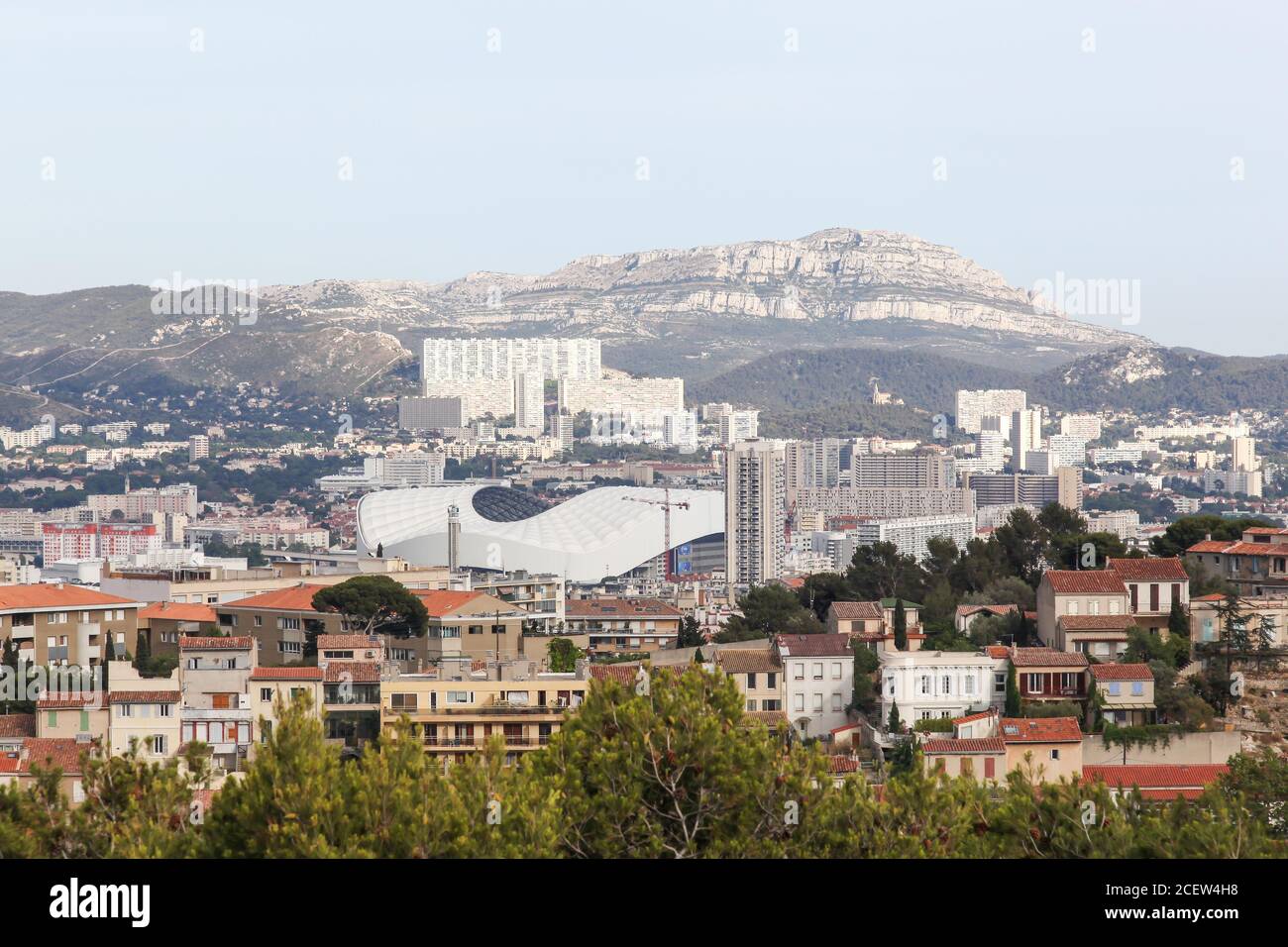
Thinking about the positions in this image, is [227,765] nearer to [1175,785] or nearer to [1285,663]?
[1175,785]

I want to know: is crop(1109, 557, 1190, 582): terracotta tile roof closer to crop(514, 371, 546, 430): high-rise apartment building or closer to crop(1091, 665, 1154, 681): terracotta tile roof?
crop(1091, 665, 1154, 681): terracotta tile roof

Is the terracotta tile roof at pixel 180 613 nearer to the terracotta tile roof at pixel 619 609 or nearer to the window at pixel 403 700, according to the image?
the terracotta tile roof at pixel 619 609

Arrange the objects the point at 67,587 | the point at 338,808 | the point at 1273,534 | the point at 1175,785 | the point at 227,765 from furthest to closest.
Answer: the point at 67,587, the point at 1273,534, the point at 227,765, the point at 1175,785, the point at 338,808

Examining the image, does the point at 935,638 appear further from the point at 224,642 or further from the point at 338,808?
the point at 338,808

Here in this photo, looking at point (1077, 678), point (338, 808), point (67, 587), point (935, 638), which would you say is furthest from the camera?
point (67, 587)

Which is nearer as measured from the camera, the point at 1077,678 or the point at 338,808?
the point at 338,808

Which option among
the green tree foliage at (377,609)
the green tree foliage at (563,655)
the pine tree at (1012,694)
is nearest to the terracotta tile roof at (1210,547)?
the pine tree at (1012,694)
